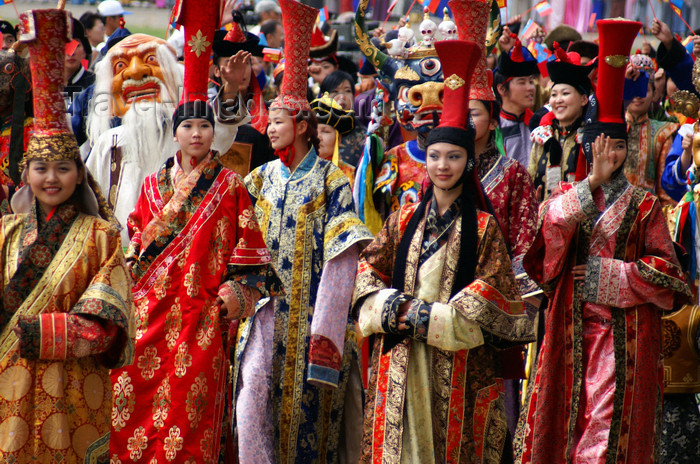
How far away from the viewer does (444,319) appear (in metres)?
4.93

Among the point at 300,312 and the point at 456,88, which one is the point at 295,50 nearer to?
the point at 456,88

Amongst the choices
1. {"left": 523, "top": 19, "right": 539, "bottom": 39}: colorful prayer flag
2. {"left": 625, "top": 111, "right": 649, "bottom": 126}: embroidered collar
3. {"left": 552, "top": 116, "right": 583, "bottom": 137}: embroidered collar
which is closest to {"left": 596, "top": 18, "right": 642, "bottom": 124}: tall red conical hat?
{"left": 552, "top": 116, "right": 583, "bottom": 137}: embroidered collar

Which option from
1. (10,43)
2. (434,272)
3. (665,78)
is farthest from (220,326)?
(665,78)

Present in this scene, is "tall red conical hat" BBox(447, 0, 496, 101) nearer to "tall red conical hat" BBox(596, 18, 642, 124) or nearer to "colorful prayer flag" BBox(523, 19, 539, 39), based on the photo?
"tall red conical hat" BBox(596, 18, 642, 124)

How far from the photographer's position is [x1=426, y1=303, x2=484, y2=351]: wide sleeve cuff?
16.1ft

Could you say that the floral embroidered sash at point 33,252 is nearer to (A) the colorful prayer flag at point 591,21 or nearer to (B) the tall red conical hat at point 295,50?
(B) the tall red conical hat at point 295,50

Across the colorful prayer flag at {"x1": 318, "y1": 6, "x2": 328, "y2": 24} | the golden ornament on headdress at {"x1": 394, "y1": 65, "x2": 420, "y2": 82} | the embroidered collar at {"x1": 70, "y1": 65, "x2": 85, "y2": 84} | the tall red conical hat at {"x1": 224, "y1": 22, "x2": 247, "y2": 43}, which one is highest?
the colorful prayer flag at {"x1": 318, "y1": 6, "x2": 328, "y2": 24}

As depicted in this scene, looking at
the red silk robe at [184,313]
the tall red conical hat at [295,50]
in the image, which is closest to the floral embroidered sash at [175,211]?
the red silk robe at [184,313]

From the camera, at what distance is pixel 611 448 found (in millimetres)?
5434

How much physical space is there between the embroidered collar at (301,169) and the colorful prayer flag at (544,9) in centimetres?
462

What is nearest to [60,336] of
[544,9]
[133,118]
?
[133,118]

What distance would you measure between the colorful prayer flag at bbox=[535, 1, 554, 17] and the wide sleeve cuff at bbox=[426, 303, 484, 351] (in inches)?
230

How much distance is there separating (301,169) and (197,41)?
938 mm

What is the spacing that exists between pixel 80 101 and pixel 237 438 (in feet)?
10.4
